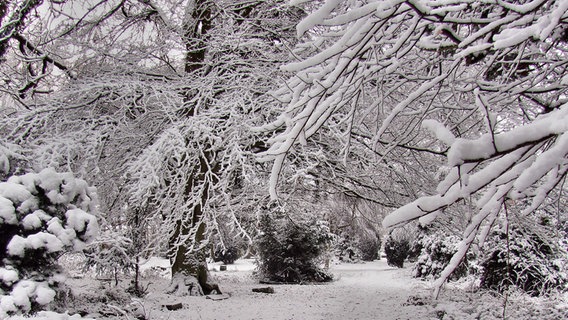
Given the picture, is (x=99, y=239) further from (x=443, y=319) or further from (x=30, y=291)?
(x=443, y=319)

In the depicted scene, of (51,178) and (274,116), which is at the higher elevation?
(274,116)

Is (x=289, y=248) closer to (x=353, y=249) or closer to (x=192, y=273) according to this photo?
Answer: (x=192, y=273)

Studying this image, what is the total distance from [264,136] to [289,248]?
7.39 meters

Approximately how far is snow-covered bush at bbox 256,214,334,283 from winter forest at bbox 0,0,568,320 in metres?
1.72

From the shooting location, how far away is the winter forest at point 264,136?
2.00m

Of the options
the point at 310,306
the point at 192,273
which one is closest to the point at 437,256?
the point at 310,306

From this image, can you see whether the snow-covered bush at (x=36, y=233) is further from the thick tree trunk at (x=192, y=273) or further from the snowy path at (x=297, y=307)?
the thick tree trunk at (x=192, y=273)

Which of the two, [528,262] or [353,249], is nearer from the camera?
[528,262]

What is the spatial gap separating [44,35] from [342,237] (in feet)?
67.9

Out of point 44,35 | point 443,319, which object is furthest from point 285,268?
point 44,35

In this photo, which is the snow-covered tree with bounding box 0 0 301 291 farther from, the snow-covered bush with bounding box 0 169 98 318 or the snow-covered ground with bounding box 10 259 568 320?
the snow-covered bush with bounding box 0 169 98 318

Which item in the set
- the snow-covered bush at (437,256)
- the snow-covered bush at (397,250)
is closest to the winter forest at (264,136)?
the snow-covered bush at (437,256)

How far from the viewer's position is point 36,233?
4.00m

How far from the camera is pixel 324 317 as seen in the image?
22.7ft
